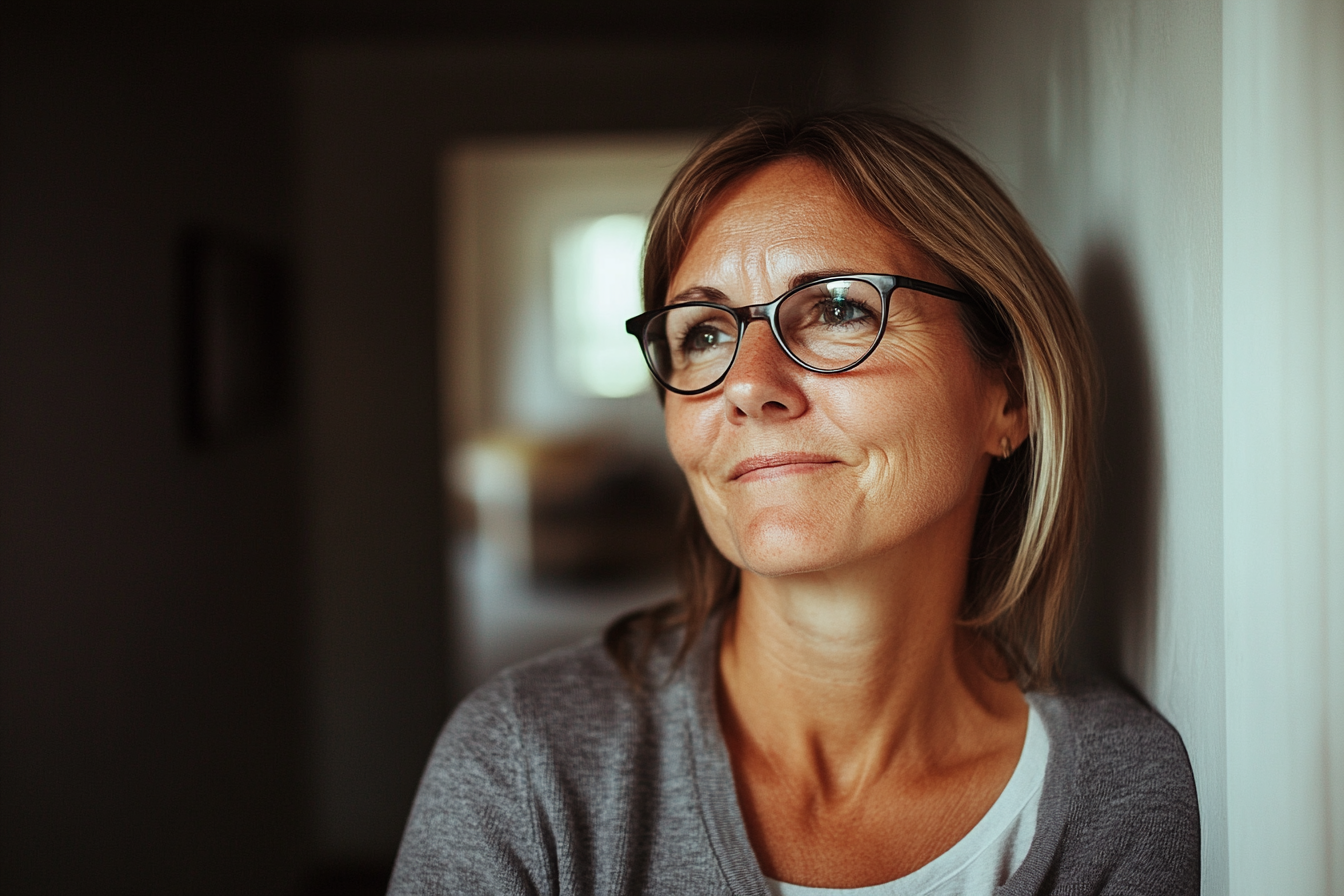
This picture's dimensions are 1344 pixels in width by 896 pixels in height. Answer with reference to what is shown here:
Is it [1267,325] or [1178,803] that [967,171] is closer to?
[1267,325]

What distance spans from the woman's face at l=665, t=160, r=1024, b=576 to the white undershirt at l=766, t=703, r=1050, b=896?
28cm

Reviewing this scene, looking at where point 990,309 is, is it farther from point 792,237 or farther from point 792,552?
A: point 792,552

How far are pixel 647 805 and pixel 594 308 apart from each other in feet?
18.2

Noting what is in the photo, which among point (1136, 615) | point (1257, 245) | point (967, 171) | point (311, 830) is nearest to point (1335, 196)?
point (1257, 245)

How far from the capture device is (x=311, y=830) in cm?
349

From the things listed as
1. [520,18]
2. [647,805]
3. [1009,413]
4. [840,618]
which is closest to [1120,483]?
[1009,413]

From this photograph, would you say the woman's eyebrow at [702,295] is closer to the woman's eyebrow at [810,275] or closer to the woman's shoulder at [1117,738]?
the woman's eyebrow at [810,275]

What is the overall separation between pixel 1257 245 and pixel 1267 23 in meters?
0.17

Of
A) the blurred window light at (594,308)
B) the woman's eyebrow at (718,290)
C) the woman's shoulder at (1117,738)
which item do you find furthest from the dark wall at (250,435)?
the blurred window light at (594,308)

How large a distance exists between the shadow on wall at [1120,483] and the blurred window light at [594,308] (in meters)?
5.12

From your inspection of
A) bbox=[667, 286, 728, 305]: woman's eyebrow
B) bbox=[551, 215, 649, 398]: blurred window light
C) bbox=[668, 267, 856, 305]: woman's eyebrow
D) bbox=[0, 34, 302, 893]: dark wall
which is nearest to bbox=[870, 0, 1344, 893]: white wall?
bbox=[668, 267, 856, 305]: woman's eyebrow

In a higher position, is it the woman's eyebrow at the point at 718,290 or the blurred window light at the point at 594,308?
the blurred window light at the point at 594,308

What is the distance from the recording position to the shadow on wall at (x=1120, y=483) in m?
1.02

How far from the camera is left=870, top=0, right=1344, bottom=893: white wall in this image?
71 centimetres
